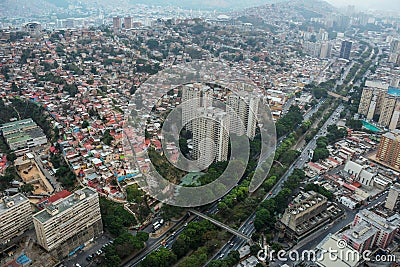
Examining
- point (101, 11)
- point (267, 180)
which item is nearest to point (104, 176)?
point (267, 180)

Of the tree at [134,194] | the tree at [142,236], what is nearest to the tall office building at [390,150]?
the tree at [134,194]

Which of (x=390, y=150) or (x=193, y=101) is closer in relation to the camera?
(x=390, y=150)

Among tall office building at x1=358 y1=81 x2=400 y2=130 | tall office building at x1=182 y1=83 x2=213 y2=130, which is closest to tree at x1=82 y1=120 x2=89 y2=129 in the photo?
A: tall office building at x1=182 y1=83 x2=213 y2=130

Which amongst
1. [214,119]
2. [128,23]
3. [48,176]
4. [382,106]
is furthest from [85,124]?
[128,23]

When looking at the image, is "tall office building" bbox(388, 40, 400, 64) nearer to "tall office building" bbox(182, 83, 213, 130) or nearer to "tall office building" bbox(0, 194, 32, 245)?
"tall office building" bbox(182, 83, 213, 130)

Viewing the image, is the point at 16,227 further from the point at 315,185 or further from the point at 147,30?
the point at 147,30

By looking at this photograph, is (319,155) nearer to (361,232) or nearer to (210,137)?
(210,137)

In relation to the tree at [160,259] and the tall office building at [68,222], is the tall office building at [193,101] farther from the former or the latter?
the tree at [160,259]
